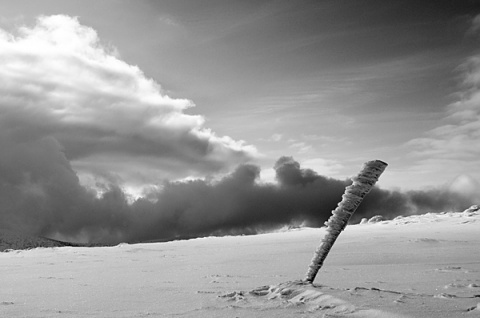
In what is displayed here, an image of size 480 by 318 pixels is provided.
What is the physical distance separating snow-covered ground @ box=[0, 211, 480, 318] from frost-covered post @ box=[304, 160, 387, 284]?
1.76 feet

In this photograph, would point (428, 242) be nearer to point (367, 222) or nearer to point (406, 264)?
point (406, 264)

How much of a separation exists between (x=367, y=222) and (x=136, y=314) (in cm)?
1621

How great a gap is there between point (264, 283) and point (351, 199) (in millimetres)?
2122

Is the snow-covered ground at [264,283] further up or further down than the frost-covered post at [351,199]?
further down

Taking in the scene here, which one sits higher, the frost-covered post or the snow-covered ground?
the frost-covered post

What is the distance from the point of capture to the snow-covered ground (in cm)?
380

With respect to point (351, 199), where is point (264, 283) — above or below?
below

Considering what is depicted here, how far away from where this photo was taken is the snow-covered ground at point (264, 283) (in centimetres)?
380

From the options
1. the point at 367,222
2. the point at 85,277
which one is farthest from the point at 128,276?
the point at 367,222

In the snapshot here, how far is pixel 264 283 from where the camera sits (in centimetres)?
585

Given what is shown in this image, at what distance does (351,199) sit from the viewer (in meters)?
4.37

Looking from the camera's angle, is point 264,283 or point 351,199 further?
point 264,283

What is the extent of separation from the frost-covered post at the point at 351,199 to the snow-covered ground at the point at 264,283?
1.76ft

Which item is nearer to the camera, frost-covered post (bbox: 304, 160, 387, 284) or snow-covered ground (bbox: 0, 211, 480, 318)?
snow-covered ground (bbox: 0, 211, 480, 318)
